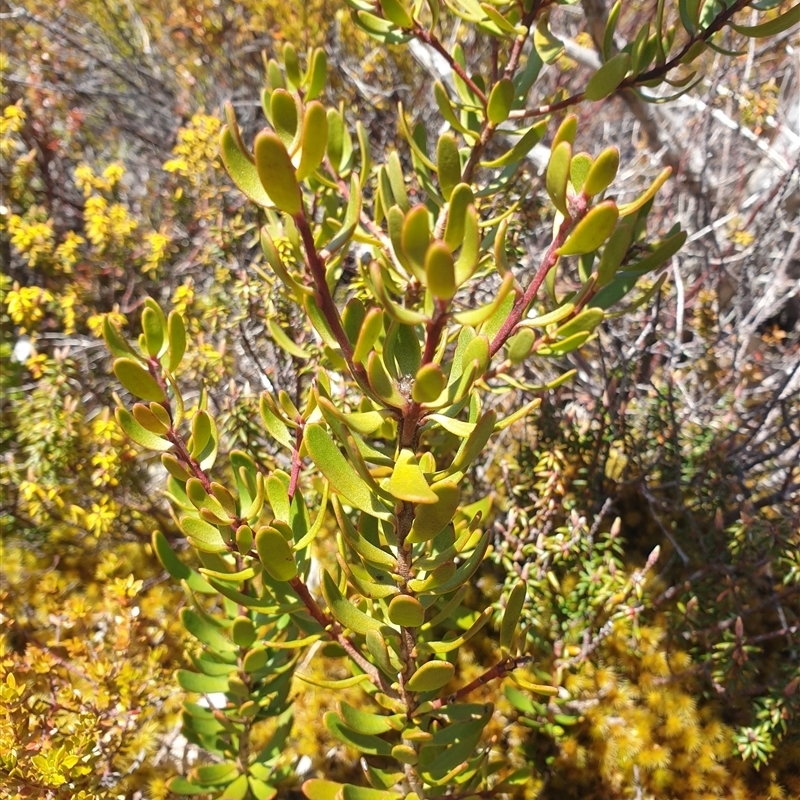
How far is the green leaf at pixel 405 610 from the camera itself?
0.64 metres

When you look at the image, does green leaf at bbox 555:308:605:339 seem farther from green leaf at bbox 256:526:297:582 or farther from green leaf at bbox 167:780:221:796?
green leaf at bbox 167:780:221:796

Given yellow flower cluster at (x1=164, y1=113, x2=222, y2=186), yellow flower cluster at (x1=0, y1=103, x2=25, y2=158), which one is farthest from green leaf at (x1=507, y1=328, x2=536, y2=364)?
yellow flower cluster at (x1=0, y1=103, x2=25, y2=158)

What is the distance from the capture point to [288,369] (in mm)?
1550

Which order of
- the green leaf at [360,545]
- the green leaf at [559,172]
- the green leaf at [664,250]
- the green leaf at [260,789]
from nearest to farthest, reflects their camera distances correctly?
the green leaf at [559,172] → the green leaf at [360,545] → the green leaf at [664,250] → the green leaf at [260,789]

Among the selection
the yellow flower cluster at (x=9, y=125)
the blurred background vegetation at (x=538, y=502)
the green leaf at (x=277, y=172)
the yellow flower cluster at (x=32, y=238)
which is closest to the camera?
the green leaf at (x=277, y=172)

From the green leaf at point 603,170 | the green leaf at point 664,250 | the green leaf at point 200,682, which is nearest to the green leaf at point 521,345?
the green leaf at point 603,170

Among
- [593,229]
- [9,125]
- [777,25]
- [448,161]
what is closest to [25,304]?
[9,125]

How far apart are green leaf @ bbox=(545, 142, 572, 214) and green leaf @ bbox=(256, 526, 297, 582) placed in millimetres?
472

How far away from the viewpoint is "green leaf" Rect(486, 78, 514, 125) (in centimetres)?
89

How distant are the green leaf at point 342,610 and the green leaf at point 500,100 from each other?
728 millimetres

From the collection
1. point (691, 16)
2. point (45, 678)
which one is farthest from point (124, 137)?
A: point (691, 16)

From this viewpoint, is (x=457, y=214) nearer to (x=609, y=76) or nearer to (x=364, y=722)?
(x=609, y=76)

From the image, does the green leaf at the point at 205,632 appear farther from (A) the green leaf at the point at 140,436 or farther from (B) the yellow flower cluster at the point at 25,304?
(B) the yellow flower cluster at the point at 25,304

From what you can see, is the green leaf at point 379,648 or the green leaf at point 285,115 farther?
the green leaf at point 379,648
